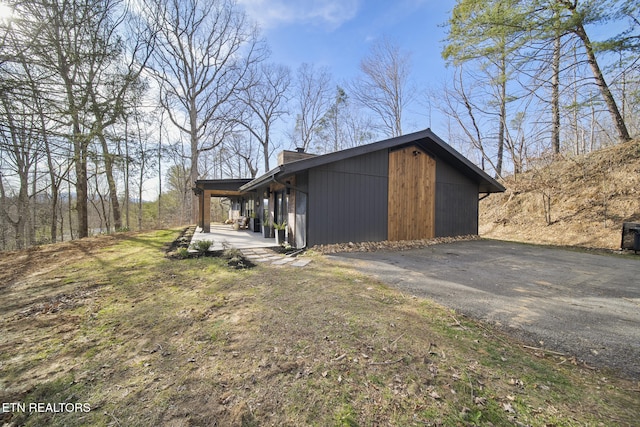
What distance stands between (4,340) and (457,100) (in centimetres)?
1858

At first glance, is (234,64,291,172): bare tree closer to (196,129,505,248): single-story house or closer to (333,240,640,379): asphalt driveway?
(196,129,505,248): single-story house

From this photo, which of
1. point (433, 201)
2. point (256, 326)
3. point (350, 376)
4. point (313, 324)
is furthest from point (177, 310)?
point (433, 201)

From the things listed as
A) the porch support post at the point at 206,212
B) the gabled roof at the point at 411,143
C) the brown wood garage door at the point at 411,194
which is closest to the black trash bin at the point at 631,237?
the gabled roof at the point at 411,143

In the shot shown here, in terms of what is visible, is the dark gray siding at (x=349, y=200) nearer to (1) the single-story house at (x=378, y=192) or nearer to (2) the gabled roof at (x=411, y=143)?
(1) the single-story house at (x=378, y=192)

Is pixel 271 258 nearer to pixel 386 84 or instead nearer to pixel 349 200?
pixel 349 200

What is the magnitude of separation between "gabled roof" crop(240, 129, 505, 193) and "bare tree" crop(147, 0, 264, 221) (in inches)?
494

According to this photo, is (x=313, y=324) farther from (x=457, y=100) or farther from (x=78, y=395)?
(x=457, y=100)

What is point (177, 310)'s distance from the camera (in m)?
3.12

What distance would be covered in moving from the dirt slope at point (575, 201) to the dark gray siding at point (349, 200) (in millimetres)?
6580

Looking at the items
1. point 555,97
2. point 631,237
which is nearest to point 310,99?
point 555,97

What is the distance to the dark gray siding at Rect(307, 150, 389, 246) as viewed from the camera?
7.02 m

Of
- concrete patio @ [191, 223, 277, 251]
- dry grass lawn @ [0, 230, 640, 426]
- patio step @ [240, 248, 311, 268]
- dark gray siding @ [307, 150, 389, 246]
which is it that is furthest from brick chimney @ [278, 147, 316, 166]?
dry grass lawn @ [0, 230, 640, 426]

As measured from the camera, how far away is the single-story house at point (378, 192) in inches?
276

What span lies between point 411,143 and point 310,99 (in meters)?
16.2
